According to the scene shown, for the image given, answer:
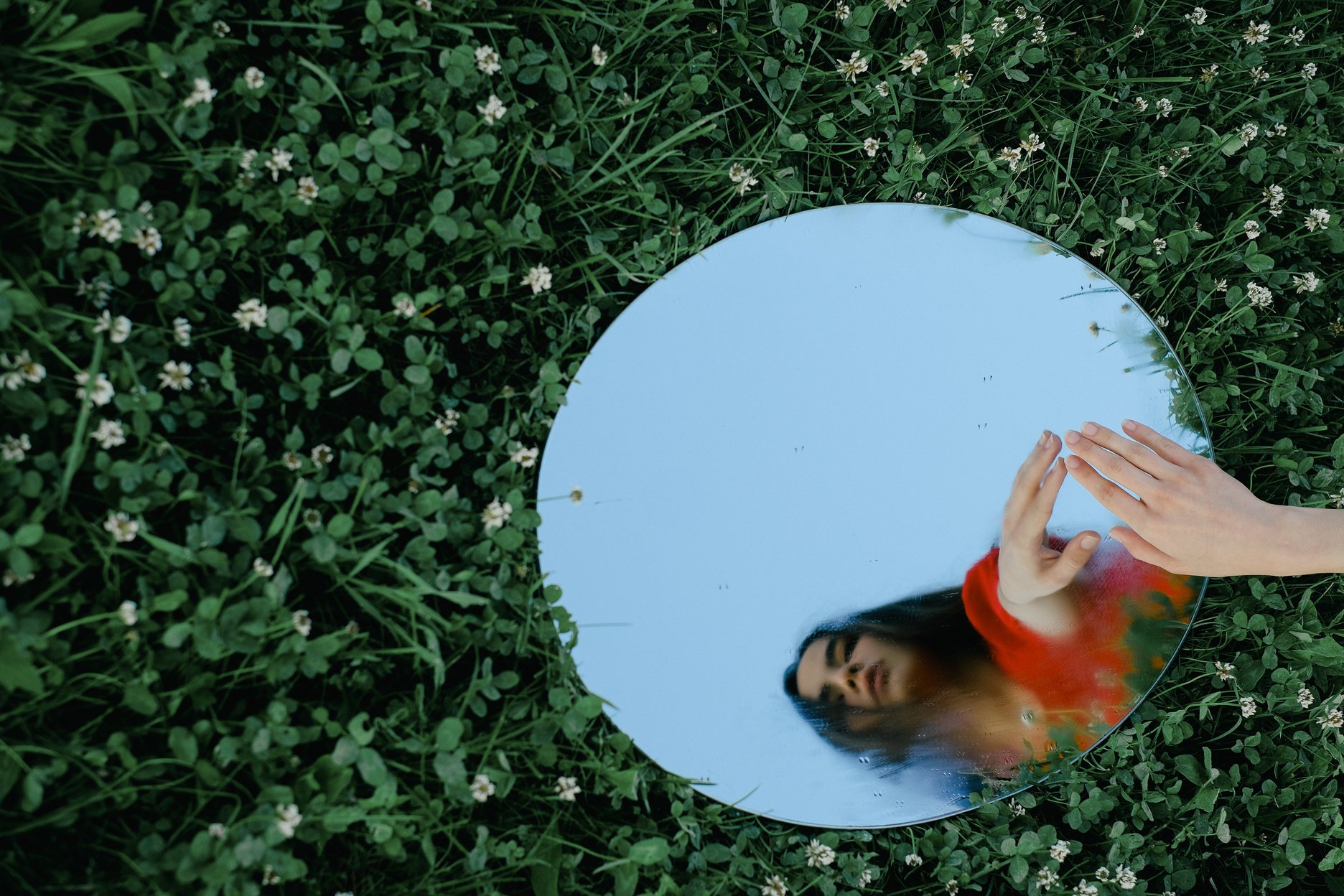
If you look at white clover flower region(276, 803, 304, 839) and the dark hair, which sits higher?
white clover flower region(276, 803, 304, 839)

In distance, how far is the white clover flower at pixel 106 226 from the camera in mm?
1276

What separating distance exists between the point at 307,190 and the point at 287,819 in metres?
0.93

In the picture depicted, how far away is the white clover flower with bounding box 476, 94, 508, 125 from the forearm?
1.54m

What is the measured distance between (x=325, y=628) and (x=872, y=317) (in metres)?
1.07

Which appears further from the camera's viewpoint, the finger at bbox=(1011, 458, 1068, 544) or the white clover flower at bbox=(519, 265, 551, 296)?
the finger at bbox=(1011, 458, 1068, 544)

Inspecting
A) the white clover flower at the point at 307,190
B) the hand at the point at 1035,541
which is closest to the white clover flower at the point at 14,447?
the white clover flower at the point at 307,190

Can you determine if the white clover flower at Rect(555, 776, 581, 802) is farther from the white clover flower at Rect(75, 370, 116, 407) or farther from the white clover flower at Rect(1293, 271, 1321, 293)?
the white clover flower at Rect(1293, 271, 1321, 293)

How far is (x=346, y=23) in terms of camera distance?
147 centimetres

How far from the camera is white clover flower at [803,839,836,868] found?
155 cm

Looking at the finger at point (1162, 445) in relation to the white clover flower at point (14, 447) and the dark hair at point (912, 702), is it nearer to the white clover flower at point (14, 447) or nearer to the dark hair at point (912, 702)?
the dark hair at point (912, 702)

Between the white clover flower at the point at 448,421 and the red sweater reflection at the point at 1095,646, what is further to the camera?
the red sweater reflection at the point at 1095,646

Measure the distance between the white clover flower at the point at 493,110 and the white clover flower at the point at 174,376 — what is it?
61cm

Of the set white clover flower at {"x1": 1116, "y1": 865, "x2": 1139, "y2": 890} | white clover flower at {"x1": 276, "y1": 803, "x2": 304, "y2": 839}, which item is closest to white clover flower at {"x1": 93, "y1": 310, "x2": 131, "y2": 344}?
white clover flower at {"x1": 276, "y1": 803, "x2": 304, "y2": 839}

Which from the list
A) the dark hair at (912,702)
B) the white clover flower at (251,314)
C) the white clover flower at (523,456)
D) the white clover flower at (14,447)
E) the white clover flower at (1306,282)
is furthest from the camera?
the white clover flower at (1306,282)
